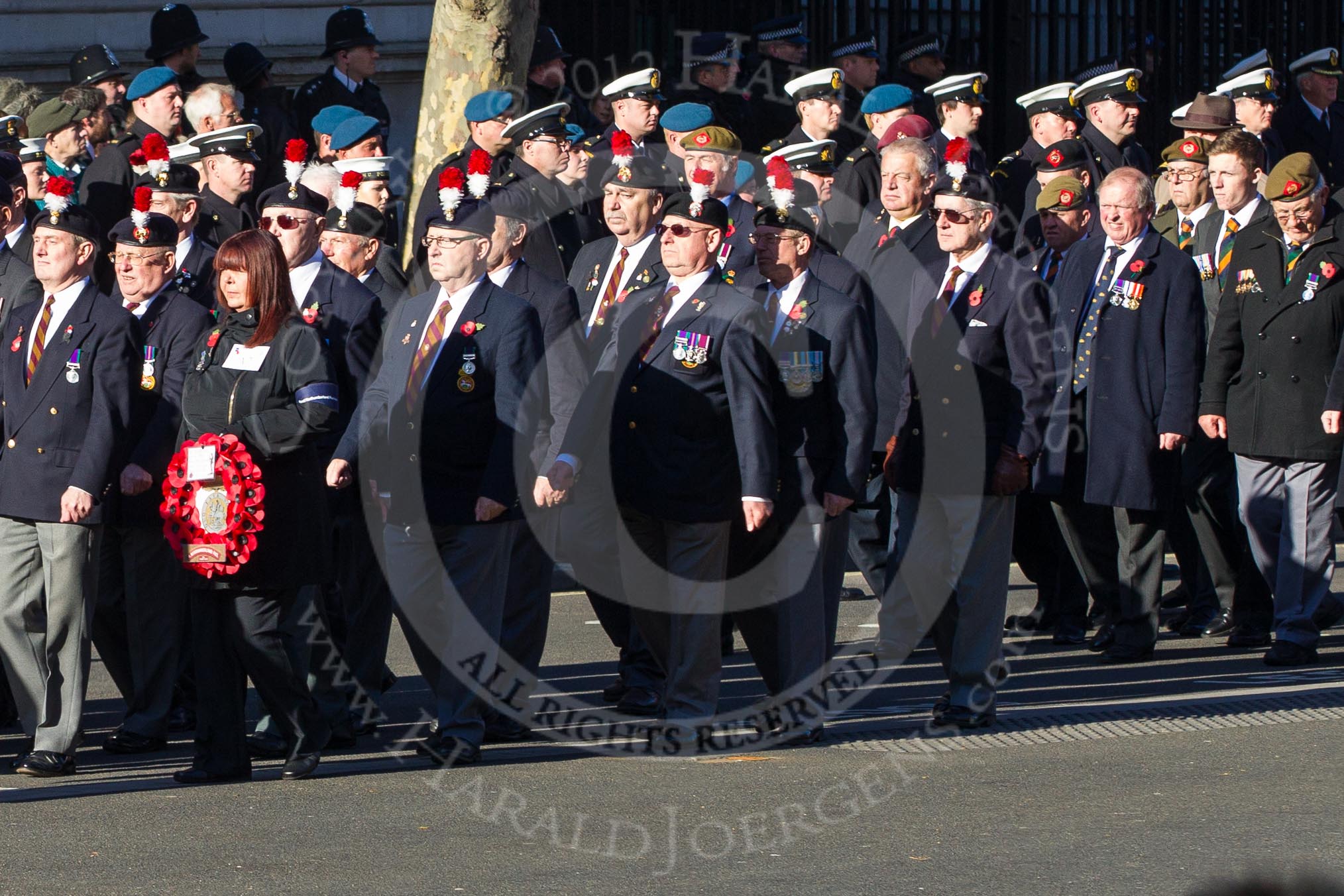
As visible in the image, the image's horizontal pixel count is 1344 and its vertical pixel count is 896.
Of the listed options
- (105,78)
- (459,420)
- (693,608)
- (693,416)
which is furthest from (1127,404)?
(105,78)

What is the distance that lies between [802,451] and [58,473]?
2.49 metres

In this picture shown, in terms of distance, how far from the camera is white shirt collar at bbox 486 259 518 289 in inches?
309

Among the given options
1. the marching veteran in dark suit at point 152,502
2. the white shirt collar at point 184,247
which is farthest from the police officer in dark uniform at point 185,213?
the marching veteran in dark suit at point 152,502

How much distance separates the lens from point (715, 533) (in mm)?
7281

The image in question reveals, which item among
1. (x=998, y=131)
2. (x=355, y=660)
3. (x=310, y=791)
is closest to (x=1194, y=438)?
(x=355, y=660)

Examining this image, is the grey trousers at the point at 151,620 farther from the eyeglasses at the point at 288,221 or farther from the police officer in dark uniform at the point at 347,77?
the police officer in dark uniform at the point at 347,77

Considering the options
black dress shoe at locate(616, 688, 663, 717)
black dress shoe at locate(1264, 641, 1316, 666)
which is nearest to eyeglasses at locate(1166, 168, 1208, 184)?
black dress shoe at locate(1264, 641, 1316, 666)

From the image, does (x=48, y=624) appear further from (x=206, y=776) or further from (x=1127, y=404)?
(x=1127, y=404)

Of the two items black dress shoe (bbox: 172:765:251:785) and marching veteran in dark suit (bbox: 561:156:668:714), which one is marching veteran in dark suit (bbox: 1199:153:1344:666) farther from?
black dress shoe (bbox: 172:765:251:785)

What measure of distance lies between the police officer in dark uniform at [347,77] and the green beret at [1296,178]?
5.09 meters

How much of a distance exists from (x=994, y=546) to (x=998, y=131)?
33.6 ft

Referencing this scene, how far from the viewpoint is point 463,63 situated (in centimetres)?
1298

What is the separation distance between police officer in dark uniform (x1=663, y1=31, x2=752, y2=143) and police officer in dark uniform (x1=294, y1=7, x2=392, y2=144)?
1783mm

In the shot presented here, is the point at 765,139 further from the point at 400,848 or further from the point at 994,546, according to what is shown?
the point at 400,848
